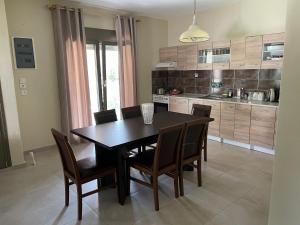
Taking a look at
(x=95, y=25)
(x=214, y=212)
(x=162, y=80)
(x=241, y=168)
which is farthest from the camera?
(x=162, y=80)

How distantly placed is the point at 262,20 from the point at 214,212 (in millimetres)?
3556

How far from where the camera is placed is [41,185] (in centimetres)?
297

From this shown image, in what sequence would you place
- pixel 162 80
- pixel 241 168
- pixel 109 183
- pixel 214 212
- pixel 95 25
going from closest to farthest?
pixel 214 212 → pixel 109 183 → pixel 241 168 → pixel 95 25 → pixel 162 80

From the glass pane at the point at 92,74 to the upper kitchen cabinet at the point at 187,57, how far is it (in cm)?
196

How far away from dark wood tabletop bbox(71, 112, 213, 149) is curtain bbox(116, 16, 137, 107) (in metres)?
1.89

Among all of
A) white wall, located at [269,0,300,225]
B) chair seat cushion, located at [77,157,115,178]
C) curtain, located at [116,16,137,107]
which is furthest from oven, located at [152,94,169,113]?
white wall, located at [269,0,300,225]

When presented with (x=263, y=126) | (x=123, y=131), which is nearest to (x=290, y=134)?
(x=123, y=131)

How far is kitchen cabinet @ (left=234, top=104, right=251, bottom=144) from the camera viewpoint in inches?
159

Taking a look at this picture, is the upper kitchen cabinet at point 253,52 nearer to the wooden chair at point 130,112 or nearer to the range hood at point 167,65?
the range hood at point 167,65

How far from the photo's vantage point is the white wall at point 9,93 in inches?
124

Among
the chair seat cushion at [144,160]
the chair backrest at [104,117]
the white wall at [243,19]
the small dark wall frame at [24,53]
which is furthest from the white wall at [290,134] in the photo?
the small dark wall frame at [24,53]

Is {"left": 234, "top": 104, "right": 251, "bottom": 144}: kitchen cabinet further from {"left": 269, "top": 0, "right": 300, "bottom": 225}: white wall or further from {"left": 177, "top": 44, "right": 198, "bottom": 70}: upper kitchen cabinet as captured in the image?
{"left": 269, "top": 0, "right": 300, "bottom": 225}: white wall

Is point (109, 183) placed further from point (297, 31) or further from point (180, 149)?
point (297, 31)

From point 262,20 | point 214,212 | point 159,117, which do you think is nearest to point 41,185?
point 159,117
